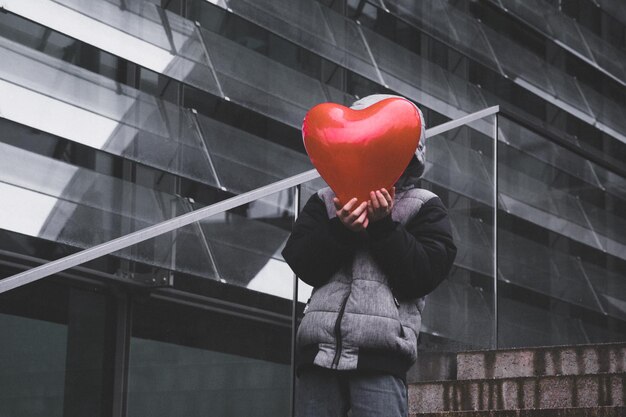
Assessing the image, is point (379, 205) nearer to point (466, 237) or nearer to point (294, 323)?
point (294, 323)

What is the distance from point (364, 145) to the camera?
8.29 feet

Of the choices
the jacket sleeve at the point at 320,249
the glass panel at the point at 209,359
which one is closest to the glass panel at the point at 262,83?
the glass panel at the point at 209,359

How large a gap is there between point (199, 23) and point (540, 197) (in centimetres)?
207

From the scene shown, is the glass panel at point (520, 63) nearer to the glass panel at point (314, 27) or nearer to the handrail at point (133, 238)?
the glass panel at point (314, 27)

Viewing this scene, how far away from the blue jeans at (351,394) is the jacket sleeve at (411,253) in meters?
0.19

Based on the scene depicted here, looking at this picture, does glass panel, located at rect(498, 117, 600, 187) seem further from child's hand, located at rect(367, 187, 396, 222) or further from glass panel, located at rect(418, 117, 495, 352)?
child's hand, located at rect(367, 187, 396, 222)

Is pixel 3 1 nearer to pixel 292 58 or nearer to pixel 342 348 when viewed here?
pixel 292 58

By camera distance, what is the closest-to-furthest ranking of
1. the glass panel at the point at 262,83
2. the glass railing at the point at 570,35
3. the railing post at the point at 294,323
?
1. the railing post at the point at 294,323
2. the glass panel at the point at 262,83
3. the glass railing at the point at 570,35

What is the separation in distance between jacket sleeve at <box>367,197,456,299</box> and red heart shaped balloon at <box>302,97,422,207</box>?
0.29 ft

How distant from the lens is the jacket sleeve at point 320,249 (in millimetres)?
2551

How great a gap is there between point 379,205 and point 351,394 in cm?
38

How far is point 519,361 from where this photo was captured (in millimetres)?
4426

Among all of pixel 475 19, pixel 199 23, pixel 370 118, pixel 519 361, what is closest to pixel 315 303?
pixel 370 118

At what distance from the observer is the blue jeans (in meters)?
2.52
